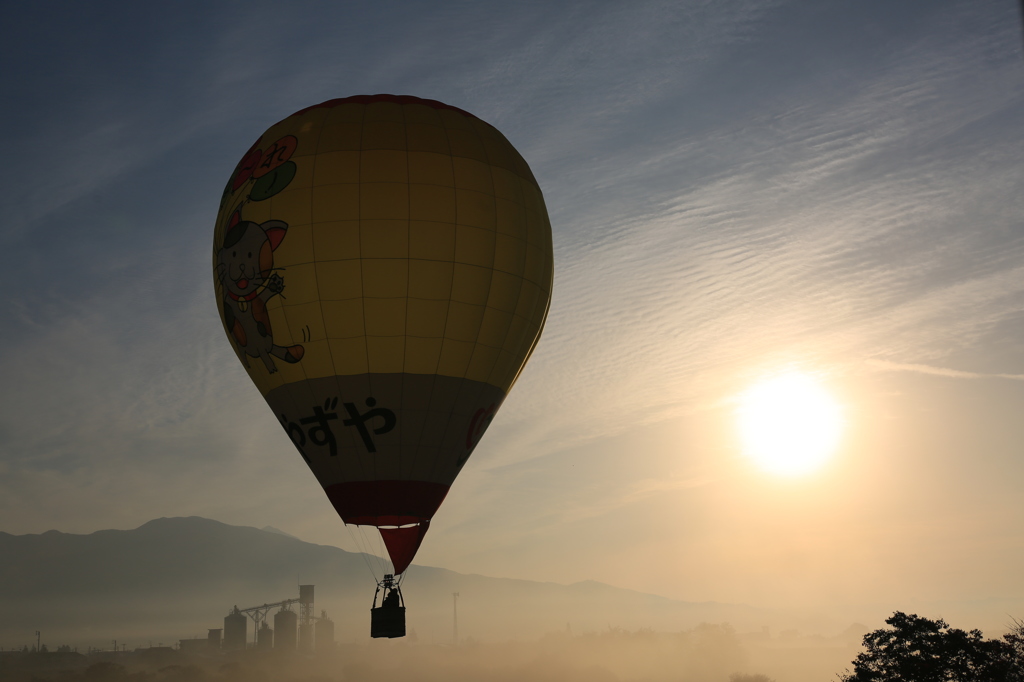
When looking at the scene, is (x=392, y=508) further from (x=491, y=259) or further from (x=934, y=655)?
(x=934, y=655)

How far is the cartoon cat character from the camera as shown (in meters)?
27.6

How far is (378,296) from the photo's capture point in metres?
27.0

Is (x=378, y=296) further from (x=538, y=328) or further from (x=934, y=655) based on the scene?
(x=934, y=655)

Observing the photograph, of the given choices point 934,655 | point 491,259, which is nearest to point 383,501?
point 491,259

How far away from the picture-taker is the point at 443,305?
90.1ft

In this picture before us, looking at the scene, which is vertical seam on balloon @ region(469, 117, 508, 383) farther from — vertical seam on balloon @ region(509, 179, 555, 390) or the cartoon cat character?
the cartoon cat character

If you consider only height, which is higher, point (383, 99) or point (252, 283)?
point (383, 99)

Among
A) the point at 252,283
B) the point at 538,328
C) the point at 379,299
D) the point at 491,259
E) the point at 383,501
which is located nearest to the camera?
the point at 379,299

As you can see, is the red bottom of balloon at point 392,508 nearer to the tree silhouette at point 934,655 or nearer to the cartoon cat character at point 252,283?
the cartoon cat character at point 252,283

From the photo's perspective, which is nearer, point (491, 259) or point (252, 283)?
point (252, 283)

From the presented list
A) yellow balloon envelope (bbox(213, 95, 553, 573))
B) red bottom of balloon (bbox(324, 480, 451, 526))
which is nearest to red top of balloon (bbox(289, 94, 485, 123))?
yellow balloon envelope (bbox(213, 95, 553, 573))

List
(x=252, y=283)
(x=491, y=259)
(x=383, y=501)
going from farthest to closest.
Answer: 1. (x=491, y=259)
2. (x=252, y=283)
3. (x=383, y=501)

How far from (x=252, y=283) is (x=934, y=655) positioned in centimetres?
3491

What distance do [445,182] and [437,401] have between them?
648 centimetres
